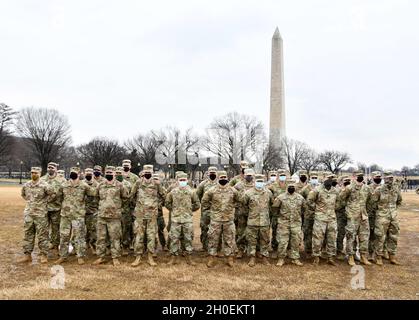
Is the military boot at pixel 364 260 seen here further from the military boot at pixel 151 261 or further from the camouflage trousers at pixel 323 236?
the military boot at pixel 151 261

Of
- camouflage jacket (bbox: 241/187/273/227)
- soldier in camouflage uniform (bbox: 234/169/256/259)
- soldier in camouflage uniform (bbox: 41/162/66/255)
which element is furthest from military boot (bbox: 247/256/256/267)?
soldier in camouflage uniform (bbox: 41/162/66/255)

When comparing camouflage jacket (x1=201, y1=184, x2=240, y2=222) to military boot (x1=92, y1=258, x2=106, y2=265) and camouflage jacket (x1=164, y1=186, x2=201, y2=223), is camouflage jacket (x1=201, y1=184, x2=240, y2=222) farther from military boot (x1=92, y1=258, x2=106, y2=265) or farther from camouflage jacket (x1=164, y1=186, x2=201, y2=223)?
military boot (x1=92, y1=258, x2=106, y2=265)

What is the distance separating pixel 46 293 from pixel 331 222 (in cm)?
674

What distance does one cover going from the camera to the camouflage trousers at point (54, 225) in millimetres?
9461

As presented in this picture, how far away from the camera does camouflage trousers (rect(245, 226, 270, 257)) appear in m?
8.91

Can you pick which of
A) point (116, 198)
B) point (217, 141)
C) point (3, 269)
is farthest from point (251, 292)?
point (217, 141)

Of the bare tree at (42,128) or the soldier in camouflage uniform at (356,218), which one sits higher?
the bare tree at (42,128)

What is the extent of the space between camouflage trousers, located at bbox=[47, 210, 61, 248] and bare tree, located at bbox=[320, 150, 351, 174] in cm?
6200

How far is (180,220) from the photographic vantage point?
344 inches

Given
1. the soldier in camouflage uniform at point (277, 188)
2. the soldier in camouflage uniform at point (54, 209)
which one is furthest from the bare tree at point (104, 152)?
the soldier in camouflage uniform at point (277, 188)

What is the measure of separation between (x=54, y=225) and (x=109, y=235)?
1971mm

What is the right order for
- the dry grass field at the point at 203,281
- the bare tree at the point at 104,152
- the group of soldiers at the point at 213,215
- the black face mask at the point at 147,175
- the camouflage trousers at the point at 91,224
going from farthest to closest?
the bare tree at the point at 104,152 → the camouflage trousers at the point at 91,224 → the black face mask at the point at 147,175 → the group of soldiers at the point at 213,215 → the dry grass field at the point at 203,281

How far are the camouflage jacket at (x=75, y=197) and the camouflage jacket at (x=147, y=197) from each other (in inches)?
46.0

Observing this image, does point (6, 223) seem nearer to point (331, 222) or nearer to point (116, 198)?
point (116, 198)
